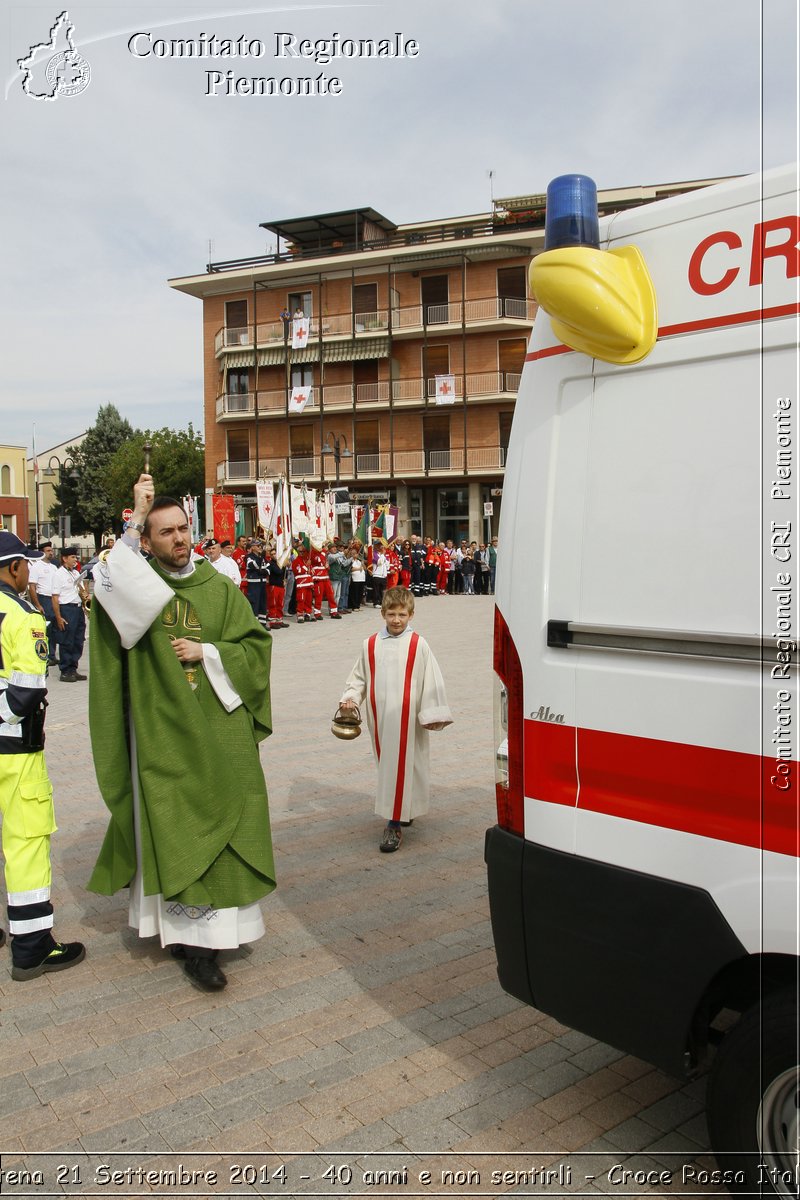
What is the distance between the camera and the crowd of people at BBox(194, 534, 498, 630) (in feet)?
65.4

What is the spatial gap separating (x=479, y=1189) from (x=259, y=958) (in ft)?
6.21

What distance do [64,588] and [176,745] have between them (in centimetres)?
1015

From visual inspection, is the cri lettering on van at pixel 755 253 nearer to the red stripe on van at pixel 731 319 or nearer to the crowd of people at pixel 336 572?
the red stripe on van at pixel 731 319

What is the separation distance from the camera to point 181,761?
4145mm

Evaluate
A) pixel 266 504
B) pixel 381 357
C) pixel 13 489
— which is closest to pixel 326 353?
pixel 381 357

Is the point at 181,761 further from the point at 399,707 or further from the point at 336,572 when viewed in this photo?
the point at 336,572

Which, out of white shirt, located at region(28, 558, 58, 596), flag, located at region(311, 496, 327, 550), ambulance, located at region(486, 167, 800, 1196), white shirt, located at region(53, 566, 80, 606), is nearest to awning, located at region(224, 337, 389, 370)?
flag, located at region(311, 496, 327, 550)

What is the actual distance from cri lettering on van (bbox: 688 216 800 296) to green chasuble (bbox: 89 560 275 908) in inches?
104

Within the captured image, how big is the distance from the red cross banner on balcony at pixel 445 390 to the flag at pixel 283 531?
759 inches

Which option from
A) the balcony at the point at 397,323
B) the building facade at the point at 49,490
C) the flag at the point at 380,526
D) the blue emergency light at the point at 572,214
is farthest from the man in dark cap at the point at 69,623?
the building facade at the point at 49,490

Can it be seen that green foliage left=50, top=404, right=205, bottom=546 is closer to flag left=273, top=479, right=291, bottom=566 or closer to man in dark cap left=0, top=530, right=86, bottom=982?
flag left=273, top=479, right=291, bottom=566

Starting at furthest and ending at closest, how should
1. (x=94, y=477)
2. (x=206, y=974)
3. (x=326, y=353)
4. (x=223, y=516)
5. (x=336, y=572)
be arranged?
1. (x=94, y=477)
2. (x=326, y=353)
3. (x=336, y=572)
4. (x=223, y=516)
5. (x=206, y=974)

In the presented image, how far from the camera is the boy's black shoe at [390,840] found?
581 centimetres

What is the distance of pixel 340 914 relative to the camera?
4871 millimetres
